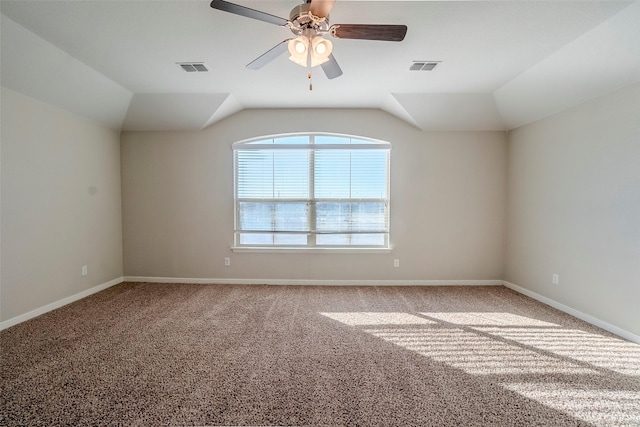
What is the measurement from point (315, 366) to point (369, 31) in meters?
2.46

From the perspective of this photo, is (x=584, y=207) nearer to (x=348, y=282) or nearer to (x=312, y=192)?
(x=348, y=282)

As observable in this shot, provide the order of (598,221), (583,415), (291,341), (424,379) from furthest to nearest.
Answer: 1. (598,221)
2. (291,341)
3. (424,379)
4. (583,415)

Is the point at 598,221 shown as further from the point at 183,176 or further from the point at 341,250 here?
the point at 183,176

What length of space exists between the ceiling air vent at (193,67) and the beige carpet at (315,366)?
276 centimetres

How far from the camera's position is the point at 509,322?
285 cm

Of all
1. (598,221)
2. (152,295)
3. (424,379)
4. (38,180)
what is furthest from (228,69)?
(598,221)

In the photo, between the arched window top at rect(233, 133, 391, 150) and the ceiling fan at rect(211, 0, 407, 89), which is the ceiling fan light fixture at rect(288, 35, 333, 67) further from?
the arched window top at rect(233, 133, 391, 150)

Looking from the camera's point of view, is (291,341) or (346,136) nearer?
(291,341)

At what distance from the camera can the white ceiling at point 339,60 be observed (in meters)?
2.04

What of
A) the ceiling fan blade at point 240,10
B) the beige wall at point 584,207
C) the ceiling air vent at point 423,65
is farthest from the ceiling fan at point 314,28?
the beige wall at point 584,207

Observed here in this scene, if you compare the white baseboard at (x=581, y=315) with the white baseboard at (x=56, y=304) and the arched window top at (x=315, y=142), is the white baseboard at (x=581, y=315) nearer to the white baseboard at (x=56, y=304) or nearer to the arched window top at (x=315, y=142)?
the arched window top at (x=315, y=142)

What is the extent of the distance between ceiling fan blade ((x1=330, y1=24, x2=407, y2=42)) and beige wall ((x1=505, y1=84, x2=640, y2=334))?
2.51 meters

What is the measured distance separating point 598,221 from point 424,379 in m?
2.59

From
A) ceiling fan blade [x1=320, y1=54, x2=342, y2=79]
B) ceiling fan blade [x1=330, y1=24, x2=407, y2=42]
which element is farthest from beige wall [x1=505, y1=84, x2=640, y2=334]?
ceiling fan blade [x1=320, y1=54, x2=342, y2=79]
